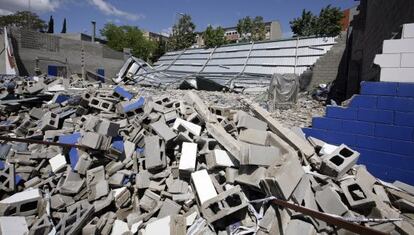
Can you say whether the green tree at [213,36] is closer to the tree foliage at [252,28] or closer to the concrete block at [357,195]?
the tree foliage at [252,28]

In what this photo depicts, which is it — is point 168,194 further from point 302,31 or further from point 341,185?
point 302,31

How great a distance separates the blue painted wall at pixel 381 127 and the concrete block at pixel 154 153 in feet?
9.51

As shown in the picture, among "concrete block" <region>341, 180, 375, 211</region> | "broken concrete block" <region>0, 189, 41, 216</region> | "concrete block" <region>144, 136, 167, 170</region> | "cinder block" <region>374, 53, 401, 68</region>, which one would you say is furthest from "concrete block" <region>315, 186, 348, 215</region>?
"broken concrete block" <region>0, 189, 41, 216</region>

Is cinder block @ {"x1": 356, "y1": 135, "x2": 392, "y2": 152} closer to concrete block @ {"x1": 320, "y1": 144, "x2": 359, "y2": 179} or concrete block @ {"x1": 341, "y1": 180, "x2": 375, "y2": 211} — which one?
concrete block @ {"x1": 320, "y1": 144, "x2": 359, "y2": 179}

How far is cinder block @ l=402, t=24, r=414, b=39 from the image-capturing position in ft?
13.6

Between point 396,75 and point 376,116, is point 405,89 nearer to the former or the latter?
point 396,75

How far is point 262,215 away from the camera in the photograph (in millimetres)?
3502

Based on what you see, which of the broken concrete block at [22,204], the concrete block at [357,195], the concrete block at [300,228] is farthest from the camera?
the broken concrete block at [22,204]

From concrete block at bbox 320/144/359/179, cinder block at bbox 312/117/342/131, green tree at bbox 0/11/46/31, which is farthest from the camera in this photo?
green tree at bbox 0/11/46/31

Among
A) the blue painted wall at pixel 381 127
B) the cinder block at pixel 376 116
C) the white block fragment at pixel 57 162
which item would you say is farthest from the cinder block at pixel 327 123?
the white block fragment at pixel 57 162

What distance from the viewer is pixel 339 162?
3.99m

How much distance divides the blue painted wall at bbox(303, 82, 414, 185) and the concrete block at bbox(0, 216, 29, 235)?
4820 mm

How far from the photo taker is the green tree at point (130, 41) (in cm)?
4978

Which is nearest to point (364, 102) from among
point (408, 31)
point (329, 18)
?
point (408, 31)
